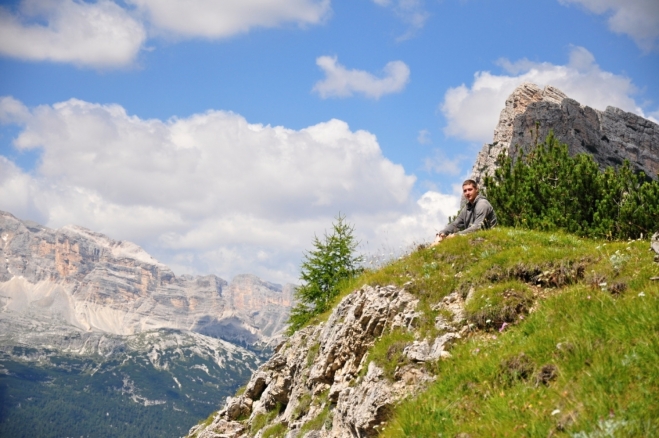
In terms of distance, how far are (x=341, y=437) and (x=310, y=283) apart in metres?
22.8

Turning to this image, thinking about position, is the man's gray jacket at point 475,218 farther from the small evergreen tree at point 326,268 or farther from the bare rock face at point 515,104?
the bare rock face at point 515,104

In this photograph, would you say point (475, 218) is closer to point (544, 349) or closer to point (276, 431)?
point (544, 349)

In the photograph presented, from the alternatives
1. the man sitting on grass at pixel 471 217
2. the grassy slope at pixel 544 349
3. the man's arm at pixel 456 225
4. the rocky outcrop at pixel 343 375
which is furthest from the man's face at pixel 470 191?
the rocky outcrop at pixel 343 375

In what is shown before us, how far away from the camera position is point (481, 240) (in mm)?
16406

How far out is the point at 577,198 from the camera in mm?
28625

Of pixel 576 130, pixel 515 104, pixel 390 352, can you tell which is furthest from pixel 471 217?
pixel 515 104

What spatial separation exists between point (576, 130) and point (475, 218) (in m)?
106

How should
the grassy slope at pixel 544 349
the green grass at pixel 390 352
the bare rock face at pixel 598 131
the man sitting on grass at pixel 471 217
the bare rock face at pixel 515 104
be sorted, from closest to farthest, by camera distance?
the grassy slope at pixel 544 349
the green grass at pixel 390 352
the man sitting on grass at pixel 471 217
the bare rock face at pixel 598 131
the bare rock face at pixel 515 104

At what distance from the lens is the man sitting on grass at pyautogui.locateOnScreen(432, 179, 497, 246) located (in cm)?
1780

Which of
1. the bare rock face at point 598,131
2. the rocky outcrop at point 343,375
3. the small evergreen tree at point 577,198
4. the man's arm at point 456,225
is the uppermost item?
the bare rock face at point 598,131

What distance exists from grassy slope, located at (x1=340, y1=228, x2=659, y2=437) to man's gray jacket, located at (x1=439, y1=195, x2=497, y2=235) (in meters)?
2.70

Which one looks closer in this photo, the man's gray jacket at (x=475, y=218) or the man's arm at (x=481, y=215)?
the man's arm at (x=481, y=215)

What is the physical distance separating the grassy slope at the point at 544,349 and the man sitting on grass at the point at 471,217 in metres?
2.51

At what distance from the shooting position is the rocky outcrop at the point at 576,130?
109 metres
